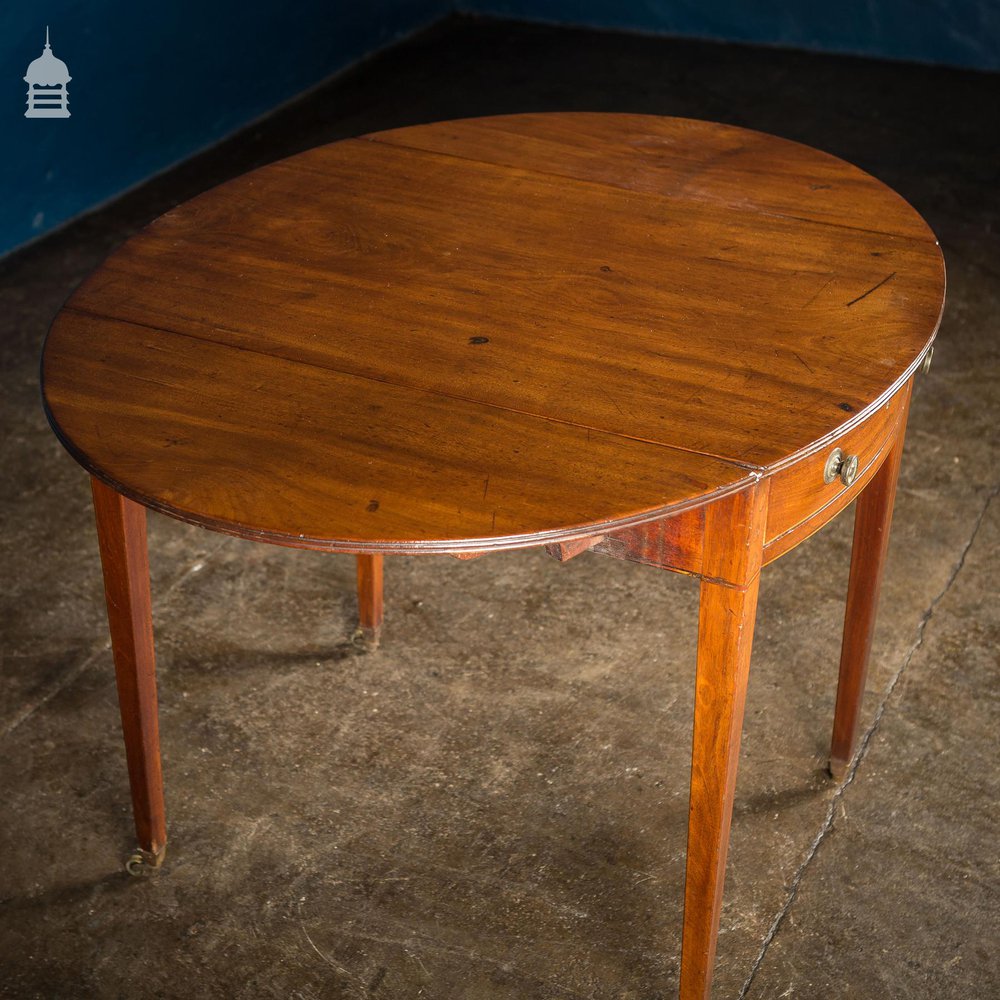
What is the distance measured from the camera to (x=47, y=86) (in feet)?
12.3

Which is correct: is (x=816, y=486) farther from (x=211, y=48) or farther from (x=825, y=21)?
(x=825, y=21)

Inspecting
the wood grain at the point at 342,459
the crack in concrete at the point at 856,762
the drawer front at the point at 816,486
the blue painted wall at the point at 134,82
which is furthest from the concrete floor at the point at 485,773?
the blue painted wall at the point at 134,82

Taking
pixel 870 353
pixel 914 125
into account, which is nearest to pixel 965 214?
pixel 914 125

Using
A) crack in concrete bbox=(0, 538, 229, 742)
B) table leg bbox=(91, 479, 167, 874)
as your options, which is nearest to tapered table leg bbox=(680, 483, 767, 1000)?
table leg bbox=(91, 479, 167, 874)

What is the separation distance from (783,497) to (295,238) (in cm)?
76

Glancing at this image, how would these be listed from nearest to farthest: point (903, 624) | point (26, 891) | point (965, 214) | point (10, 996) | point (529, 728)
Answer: point (10, 996), point (26, 891), point (529, 728), point (903, 624), point (965, 214)

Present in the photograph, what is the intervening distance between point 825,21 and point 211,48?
7.66 feet

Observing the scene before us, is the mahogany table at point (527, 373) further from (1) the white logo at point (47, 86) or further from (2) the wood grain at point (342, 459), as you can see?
(1) the white logo at point (47, 86)

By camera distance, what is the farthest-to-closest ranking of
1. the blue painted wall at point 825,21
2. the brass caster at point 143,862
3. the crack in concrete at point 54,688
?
the blue painted wall at point 825,21
the crack in concrete at point 54,688
the brass caster at point 143,862

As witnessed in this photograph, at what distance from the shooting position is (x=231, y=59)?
4434 millimetres

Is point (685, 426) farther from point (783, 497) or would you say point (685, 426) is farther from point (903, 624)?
point (903, 624)

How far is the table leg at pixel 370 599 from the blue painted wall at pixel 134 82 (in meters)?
1.99

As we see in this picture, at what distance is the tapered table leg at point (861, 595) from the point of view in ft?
5.91

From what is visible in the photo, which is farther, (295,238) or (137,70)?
(137,70)
